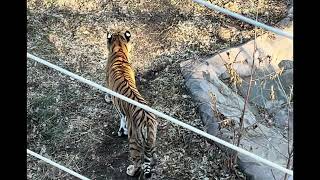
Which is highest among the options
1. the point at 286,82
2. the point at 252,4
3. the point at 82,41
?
the point at 252,4

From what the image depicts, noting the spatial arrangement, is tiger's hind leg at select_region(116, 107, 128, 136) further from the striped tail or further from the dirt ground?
the striped tail

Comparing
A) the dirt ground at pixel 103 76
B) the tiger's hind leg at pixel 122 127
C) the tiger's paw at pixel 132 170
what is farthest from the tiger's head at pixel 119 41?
the tiger's paw at pixel 132 170

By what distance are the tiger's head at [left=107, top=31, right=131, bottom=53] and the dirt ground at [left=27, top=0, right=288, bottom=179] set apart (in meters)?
0.37

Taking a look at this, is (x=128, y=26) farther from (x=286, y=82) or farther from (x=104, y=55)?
(x=286, y=82)

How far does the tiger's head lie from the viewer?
4.26m

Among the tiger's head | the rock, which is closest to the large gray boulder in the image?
the rock

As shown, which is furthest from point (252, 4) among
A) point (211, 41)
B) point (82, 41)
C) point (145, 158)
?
point (145, 158)

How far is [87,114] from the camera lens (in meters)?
4.30

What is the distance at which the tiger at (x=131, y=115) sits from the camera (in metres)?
3.45

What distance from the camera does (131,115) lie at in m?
3.57

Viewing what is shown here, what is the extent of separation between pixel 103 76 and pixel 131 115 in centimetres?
116

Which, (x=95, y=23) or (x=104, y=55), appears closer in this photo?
(x=104, y=55)

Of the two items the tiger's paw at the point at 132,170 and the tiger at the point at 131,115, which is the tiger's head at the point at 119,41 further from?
the tiger's paw at the point at 132,170

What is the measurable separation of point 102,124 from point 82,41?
40.9 inches
